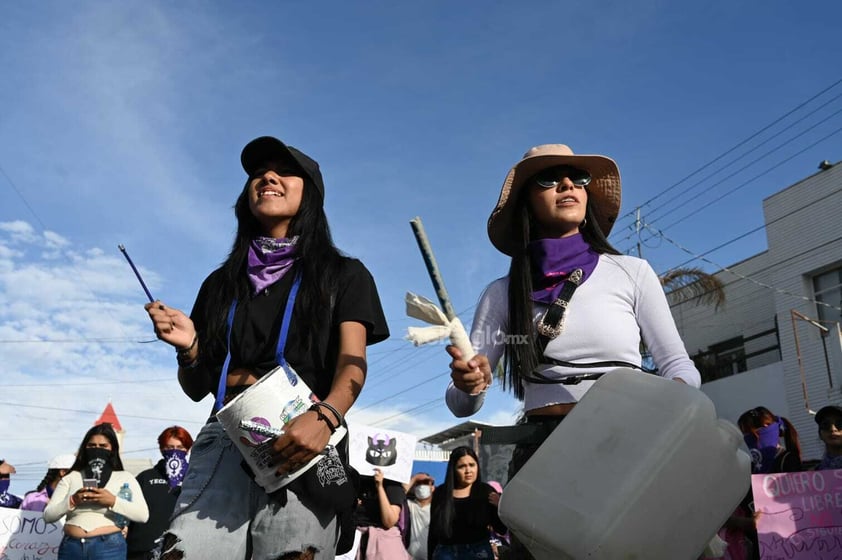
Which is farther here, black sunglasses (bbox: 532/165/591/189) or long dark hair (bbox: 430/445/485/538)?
long dark hair (bbox: 430/445/485/538)

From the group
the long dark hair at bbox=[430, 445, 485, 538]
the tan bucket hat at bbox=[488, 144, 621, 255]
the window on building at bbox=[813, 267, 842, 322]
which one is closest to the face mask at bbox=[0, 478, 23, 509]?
the long dark hair at bbox=[430, 445, 485, 538]

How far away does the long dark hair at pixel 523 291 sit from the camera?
2.80 m

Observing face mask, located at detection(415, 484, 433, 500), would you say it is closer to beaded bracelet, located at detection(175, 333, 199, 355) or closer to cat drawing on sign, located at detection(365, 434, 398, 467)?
cat drawing on sign, located at detection(365, 434, 398, 467)

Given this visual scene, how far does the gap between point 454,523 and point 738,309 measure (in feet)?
54.7

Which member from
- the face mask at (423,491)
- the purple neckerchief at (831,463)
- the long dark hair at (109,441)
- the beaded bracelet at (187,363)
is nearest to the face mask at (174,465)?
the long dark hair at (109,441)

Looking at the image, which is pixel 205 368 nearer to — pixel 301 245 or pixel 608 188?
pixel 301 245

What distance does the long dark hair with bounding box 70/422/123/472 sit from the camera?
Result: 6.89 metres

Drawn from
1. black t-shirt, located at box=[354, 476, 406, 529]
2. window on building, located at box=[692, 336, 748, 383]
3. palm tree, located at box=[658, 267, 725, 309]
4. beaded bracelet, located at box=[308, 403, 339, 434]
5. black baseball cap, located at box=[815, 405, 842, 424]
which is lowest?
beaded bracelet, located at box=[308, 403, 339, 434]

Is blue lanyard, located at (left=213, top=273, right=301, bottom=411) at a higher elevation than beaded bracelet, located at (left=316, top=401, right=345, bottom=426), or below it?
higher

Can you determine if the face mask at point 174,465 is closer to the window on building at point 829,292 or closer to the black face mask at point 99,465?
the black face mask at point 99,465

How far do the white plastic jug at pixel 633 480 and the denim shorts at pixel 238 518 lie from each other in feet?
1.75

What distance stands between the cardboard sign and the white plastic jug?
7.33 metres

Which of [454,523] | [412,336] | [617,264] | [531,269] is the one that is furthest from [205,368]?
[454,523]

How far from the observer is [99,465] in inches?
269
